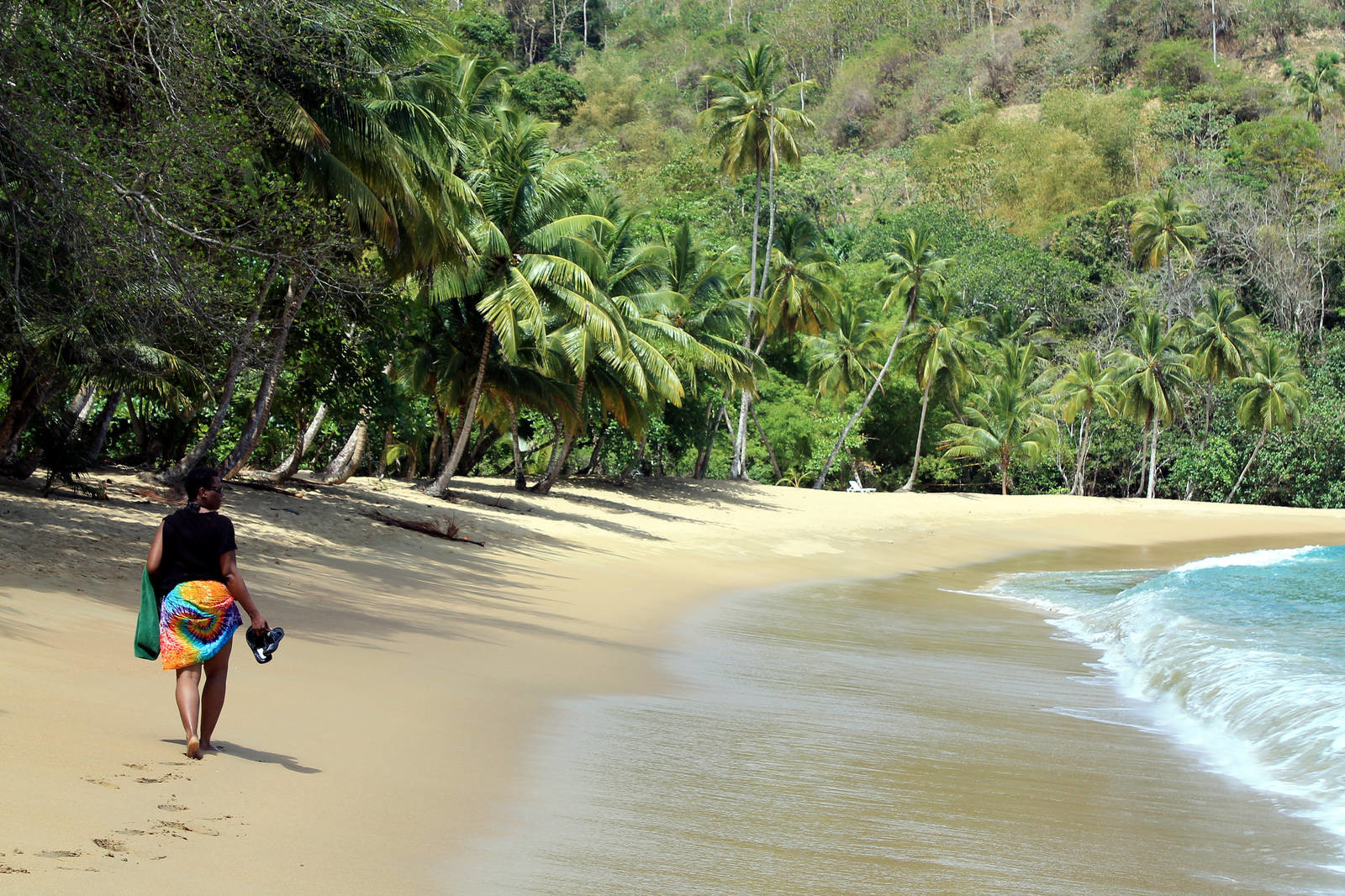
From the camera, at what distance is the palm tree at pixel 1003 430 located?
1593 inches

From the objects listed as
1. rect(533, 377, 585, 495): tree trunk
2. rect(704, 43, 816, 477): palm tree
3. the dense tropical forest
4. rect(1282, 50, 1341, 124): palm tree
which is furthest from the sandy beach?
rect(1282, 50, 1341, 124): palm tree

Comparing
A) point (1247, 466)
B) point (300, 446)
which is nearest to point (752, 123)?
point (300, 446)

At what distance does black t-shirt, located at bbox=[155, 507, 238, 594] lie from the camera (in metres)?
4.46

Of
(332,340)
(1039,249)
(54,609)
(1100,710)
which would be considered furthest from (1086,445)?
(54,609)

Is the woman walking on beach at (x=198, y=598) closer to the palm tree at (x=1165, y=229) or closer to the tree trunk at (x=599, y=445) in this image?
the tree trunk at (x=599, y=445)

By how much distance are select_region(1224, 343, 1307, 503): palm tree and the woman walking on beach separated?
141 feet

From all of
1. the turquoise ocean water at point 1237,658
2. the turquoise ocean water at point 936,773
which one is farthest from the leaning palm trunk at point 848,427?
the turquoise ocean water at point 936,773

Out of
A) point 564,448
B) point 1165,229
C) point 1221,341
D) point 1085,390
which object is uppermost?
point 1165,229

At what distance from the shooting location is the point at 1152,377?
1608 inches

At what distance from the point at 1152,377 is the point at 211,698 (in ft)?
136

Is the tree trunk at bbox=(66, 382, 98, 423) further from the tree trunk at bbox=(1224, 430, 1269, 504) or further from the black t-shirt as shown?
the tree trunk at bbox=(1224, 430, 1269, 504)

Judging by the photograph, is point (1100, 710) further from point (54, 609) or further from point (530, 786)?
point (54, 609)

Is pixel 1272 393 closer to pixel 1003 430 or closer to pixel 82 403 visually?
pixel 1003 430

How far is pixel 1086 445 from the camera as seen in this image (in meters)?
43.6
